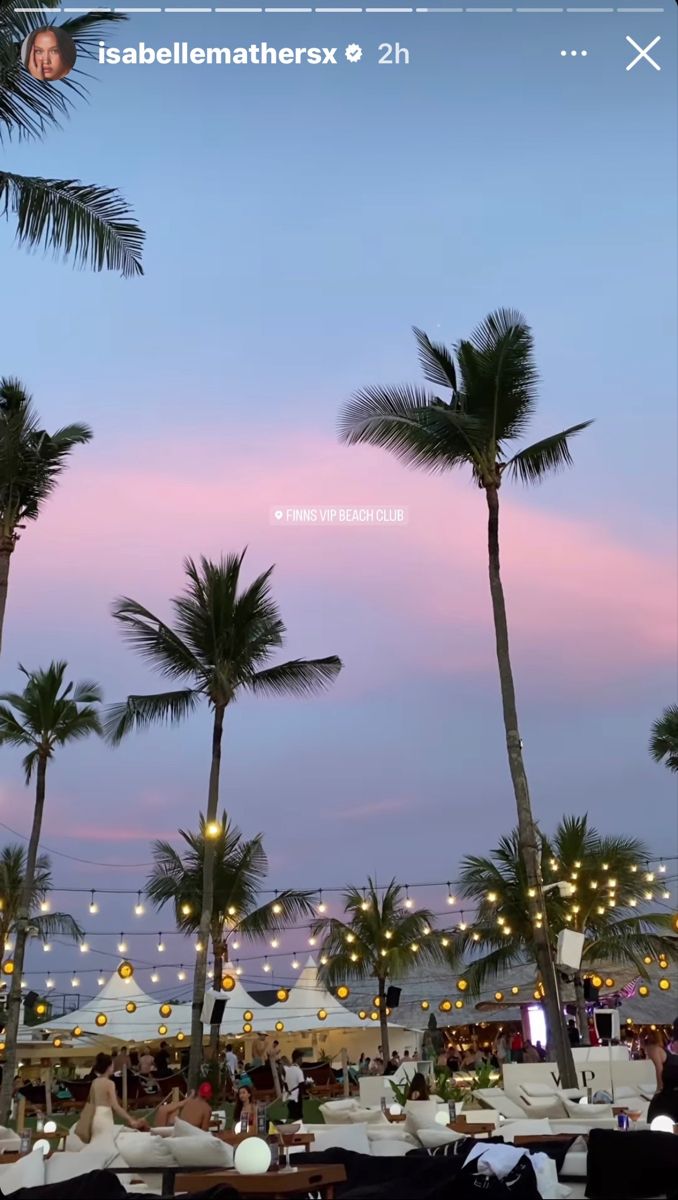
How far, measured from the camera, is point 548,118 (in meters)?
11.2

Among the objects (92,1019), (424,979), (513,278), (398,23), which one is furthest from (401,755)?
(398,23)

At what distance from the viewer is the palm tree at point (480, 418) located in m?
17.0

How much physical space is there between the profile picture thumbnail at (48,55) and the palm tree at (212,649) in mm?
13430

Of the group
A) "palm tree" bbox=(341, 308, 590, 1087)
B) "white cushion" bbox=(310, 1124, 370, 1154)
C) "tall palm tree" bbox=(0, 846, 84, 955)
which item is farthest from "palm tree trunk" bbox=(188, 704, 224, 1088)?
"white cushion" bbox=(310, 1124, 370, 1154)

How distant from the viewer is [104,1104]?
9383 mm

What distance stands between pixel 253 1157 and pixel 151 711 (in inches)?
679

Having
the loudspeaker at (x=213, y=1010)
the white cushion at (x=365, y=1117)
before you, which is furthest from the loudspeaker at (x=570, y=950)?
the loudspeaker at (x=213, y=1010)

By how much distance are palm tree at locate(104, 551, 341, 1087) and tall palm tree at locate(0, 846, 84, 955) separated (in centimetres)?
914

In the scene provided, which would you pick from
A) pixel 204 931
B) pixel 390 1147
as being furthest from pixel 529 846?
pixel 390 1147

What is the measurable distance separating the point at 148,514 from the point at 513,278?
28.9 feet

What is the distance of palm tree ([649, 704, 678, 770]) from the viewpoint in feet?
86.8

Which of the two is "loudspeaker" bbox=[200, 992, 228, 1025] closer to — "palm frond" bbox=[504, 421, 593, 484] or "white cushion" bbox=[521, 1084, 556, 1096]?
"white cushion" bbox=[521, 1084, 556, 1096]

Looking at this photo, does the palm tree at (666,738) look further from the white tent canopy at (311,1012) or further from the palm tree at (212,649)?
the white tent canopy at (311,1012)

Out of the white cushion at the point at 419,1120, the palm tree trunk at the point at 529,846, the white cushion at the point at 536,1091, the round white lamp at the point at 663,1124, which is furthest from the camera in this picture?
the palm tree trunk at the point at 529,846
